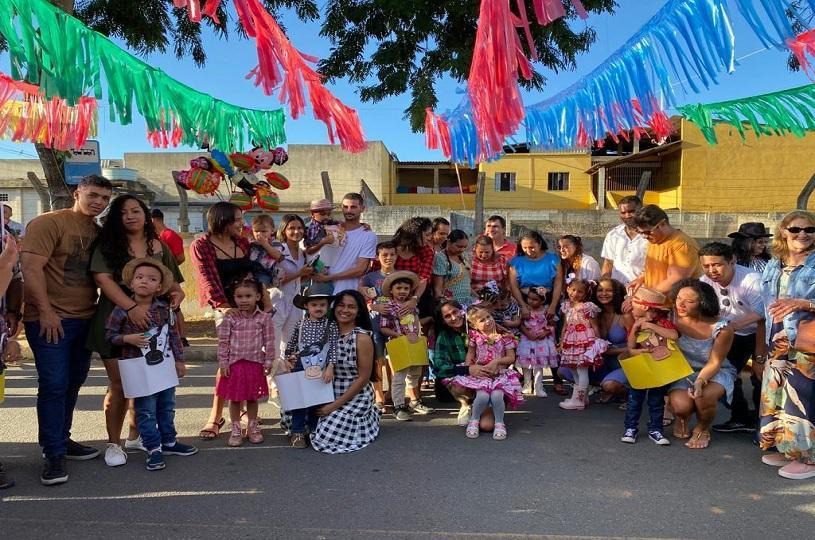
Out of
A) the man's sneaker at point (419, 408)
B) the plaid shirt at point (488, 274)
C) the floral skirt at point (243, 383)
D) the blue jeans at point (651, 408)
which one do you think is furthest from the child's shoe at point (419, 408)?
the blue jeans at point (651, 408)

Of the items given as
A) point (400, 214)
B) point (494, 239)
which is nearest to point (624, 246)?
point (494, 239)

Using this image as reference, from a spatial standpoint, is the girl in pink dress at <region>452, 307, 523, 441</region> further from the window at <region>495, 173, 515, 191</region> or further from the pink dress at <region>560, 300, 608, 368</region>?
the window at <region>495, 173, 515, 191</region>

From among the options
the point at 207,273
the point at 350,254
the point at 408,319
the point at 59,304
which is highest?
the point at 350,254

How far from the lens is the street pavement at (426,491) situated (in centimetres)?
280

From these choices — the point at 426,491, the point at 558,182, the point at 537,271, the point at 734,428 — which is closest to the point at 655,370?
the point at 734,428

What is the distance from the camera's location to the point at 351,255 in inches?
200

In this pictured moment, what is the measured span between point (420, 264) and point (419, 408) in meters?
1.23

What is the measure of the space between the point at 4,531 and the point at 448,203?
86.5 feet

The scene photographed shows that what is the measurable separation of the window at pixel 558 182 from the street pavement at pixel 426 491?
24.7 metres

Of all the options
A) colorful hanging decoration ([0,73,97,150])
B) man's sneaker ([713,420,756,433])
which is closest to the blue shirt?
man's sneaker ([713,420,756,433])

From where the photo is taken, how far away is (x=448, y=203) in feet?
93.4

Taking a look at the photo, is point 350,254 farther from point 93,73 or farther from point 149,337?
point 93,73

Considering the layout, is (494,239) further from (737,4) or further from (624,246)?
(737,4)

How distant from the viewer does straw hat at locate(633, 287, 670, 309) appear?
4.14 metres
